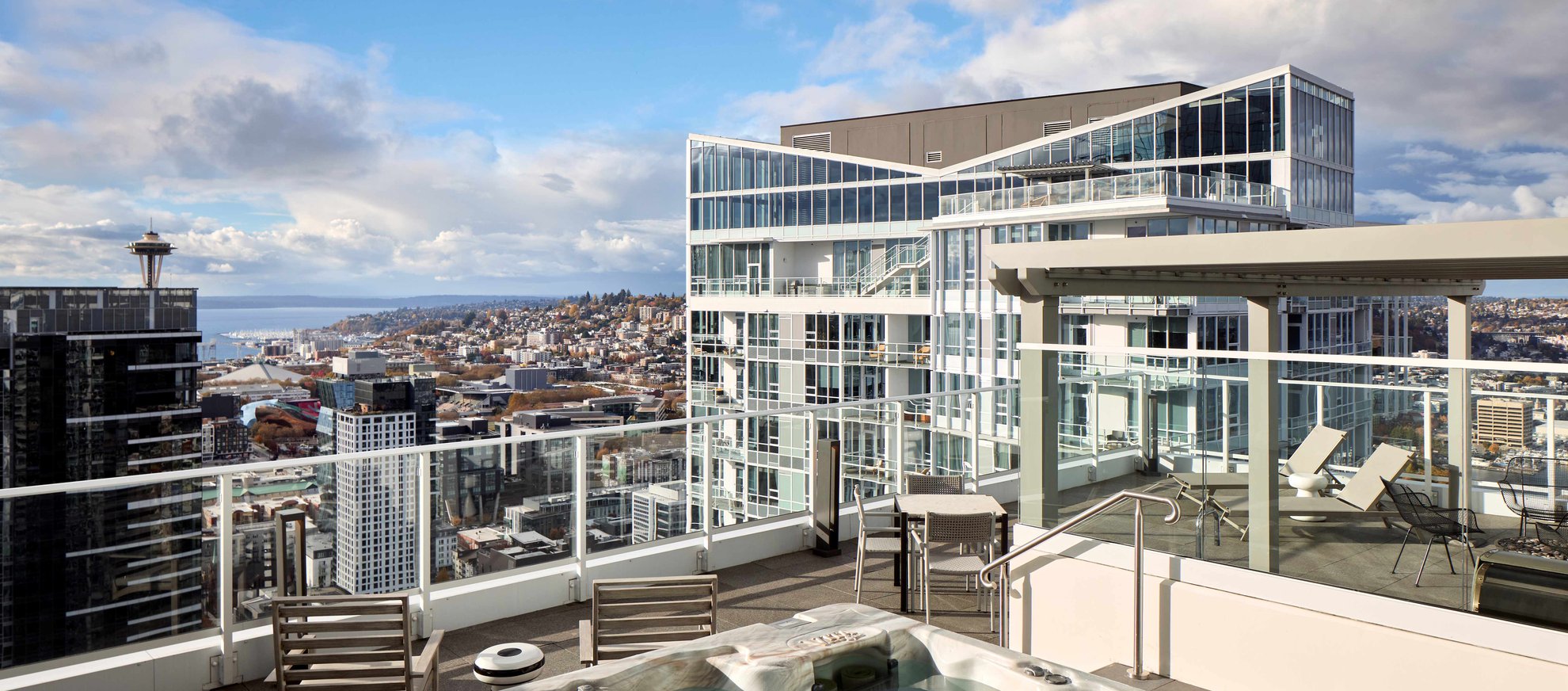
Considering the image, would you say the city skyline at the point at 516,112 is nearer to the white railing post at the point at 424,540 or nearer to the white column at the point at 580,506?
the white column at the point at 580,506

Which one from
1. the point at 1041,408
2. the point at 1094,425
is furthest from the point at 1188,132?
the point at 1041,408

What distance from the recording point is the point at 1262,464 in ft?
16.2

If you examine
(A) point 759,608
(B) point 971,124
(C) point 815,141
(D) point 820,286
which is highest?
(C) point 815,141

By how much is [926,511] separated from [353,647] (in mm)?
3396

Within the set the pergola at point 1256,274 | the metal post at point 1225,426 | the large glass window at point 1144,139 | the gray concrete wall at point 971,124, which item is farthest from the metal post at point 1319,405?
the gray concrete wall at point 971,124

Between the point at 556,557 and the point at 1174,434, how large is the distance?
393cm

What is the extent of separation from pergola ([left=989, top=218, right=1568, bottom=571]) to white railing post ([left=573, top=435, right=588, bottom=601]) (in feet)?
9.34

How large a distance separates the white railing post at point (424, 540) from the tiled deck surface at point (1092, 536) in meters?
0.19

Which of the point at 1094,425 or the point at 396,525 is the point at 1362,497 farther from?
the point at 396,525

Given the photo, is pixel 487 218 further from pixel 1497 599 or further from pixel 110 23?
pixel 1497 599

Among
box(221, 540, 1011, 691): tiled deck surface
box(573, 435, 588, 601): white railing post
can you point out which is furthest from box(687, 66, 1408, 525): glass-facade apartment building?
box(573, 435, 588, 601): white railing post

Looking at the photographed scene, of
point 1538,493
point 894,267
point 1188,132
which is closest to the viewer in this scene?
point 1538,493

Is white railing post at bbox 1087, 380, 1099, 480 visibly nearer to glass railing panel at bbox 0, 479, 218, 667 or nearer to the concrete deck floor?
the concrete deck floor

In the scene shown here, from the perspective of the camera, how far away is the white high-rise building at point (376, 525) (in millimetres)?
5320
